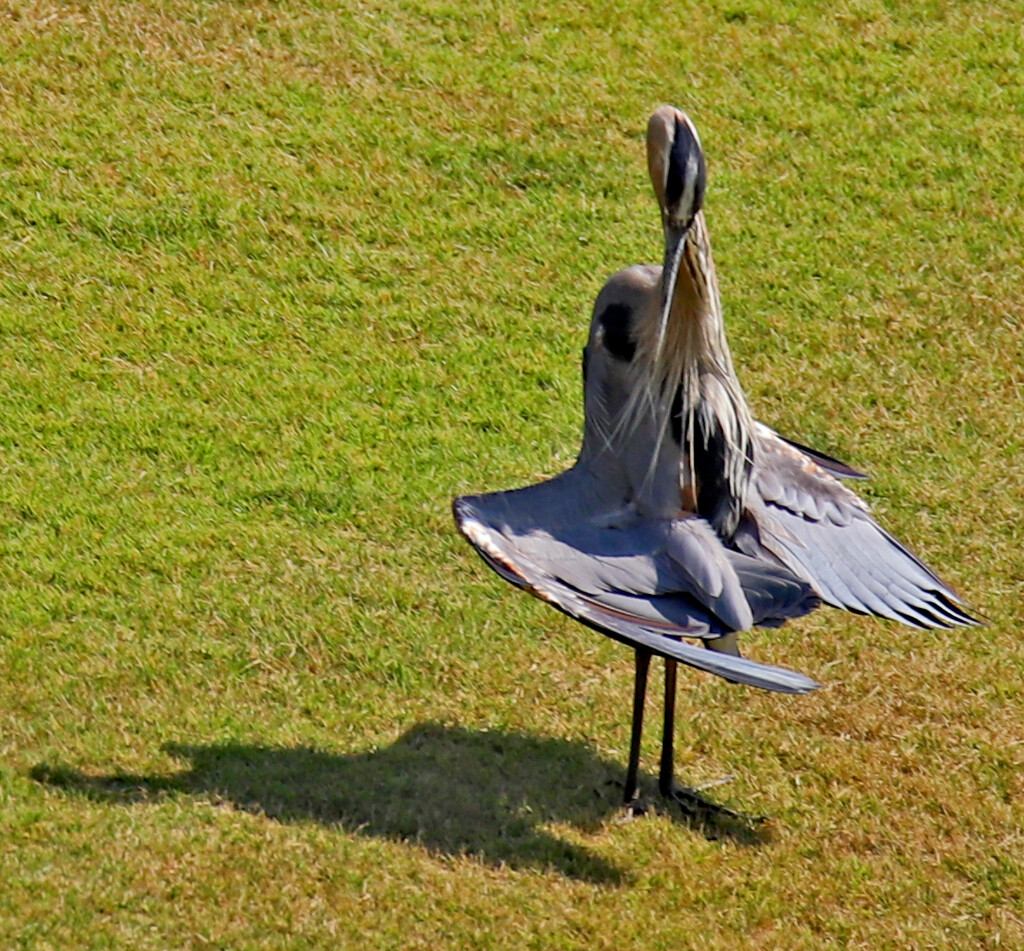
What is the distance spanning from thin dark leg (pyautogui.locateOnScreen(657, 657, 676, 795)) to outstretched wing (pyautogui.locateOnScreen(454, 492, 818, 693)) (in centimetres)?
47

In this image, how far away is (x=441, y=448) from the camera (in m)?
8.45

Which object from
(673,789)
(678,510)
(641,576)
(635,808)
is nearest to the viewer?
(641,576)

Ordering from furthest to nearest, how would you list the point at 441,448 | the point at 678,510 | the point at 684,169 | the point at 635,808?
the point at 441,448 < the point at 635,808 < the point at 678,510 < the point at 684,169

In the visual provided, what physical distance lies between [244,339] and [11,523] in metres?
1.89

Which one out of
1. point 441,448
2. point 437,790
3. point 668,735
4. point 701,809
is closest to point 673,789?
point 701,809

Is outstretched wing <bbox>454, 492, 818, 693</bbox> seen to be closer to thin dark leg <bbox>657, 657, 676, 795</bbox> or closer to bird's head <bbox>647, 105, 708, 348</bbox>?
thin dark leg <bbox>657, 657, 676, 795</bbox>

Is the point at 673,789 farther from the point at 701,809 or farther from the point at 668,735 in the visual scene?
the point at 668,735

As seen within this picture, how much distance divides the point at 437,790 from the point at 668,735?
34.1 inches

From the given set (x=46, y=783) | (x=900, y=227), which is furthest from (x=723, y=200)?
(x=46, y=783)

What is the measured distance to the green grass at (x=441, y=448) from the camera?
19.1 feet

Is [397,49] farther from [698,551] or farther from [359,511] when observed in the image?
[698,551]

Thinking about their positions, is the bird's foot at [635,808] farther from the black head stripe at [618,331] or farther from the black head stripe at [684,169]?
the black head stripe at [684,169]

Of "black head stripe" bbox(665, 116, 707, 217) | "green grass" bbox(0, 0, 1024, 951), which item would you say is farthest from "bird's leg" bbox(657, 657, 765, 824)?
"black head stripe" bbox(665, 116, 707, 217)

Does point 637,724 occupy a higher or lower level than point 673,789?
higher
